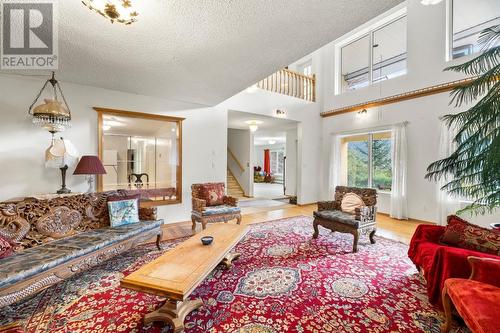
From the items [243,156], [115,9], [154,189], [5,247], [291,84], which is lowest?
[5,247]

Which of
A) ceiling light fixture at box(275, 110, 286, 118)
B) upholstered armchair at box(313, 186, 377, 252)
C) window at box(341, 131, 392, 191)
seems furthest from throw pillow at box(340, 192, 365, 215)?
ceiling light fixture at box(275, 110, 286, 118)

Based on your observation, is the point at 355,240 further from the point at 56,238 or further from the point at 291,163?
the point at 291,163

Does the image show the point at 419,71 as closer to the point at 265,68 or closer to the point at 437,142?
the point at 437,142

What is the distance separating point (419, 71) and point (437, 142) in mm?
1637

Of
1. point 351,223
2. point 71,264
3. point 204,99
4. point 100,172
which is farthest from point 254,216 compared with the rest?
point 71,264

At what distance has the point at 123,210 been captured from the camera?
2992mm

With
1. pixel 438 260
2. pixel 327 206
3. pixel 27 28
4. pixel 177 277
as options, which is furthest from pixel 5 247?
pixel 327 206

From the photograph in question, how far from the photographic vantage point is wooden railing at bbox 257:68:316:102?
5.93 meters

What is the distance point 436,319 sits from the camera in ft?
5.72

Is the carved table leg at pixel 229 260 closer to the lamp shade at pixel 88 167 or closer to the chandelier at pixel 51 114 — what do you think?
the lamp shade at pixel 88 167

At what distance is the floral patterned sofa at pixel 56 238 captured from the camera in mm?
1739

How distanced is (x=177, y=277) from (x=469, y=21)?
6639 mm

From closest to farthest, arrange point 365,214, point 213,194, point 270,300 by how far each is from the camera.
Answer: point 270,300
point 365,214
point 213,194

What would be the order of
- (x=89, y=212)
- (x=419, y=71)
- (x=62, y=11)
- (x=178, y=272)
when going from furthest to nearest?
1. (x=419, y=71)
2. (x=89, y=212)
3. (x=62, y=11)
4. (x=178, y=272)
